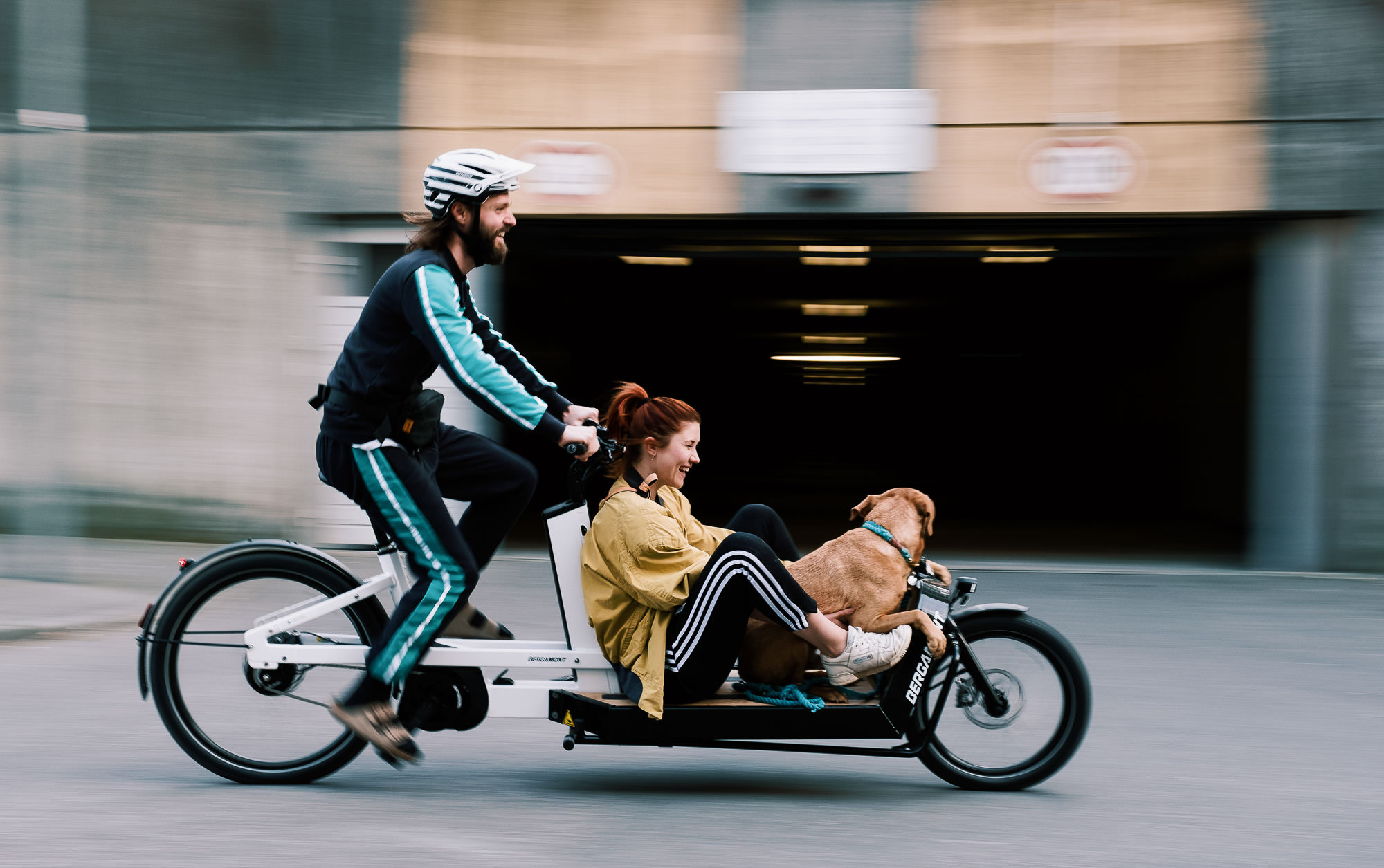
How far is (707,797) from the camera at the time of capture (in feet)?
13.2

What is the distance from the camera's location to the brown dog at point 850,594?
3924 millimetres

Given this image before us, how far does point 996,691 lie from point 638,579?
1230 mm

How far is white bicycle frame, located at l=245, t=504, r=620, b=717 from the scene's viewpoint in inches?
155

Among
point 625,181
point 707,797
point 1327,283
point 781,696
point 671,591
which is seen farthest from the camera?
point 625,181

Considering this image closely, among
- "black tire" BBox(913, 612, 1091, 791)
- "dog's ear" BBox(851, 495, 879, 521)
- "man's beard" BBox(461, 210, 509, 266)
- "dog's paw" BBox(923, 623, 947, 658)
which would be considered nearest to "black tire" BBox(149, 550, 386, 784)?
"man's beard" BBox(461, 210, 509, 266)

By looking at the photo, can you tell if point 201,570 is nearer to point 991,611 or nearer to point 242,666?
point 242,666

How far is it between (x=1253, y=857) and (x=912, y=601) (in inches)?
47.4

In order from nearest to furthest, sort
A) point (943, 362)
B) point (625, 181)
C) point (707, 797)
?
point (707, 797) → point (625, 181) → point (943, 362)

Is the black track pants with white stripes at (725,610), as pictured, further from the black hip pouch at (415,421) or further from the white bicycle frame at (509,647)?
the black hip pouch at (415,421)

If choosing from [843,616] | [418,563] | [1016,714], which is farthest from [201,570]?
[1016,714]

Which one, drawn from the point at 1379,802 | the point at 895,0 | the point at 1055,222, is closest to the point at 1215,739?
the point at 1379,802

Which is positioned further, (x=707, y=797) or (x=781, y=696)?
(x=707, y=797)

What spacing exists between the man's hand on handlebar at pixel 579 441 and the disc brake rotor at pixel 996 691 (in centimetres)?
142

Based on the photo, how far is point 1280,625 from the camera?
737 cm
